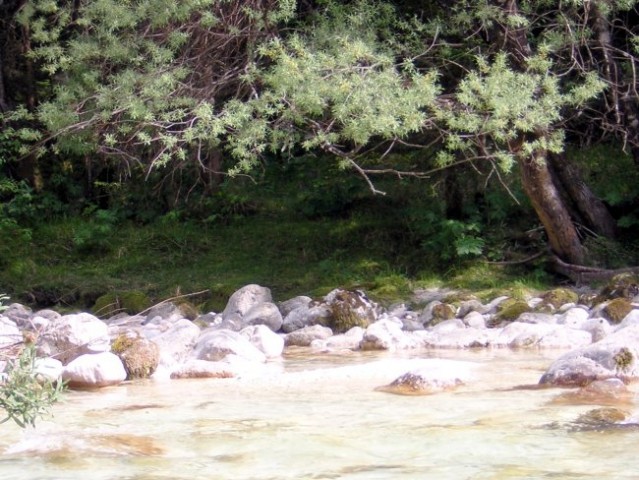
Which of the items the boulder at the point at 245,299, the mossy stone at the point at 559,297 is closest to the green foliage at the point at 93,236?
the boulder at the point at 245,299

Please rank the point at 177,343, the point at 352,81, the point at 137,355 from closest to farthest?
the point at 137,355
the point at 177,343
the point at 352,81

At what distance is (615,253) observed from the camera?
11211mm

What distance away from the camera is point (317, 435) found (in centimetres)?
514

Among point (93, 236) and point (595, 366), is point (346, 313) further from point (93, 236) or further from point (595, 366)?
point (93, 236)

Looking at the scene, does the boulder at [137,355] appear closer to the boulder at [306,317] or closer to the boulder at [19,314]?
the boulder at [306,317]

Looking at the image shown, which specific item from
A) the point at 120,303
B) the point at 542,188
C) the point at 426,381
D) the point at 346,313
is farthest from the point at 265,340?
the point at 542,188

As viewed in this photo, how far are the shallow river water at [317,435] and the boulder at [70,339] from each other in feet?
2.16

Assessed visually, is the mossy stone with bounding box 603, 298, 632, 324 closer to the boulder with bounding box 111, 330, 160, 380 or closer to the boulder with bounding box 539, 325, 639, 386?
the boulder with bounding box 539, 325, 639, 386

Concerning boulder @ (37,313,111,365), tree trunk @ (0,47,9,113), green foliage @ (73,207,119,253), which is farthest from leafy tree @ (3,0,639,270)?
tree trunk @ (0,47,9,113)

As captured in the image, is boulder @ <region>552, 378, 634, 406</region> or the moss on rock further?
the moss on rock

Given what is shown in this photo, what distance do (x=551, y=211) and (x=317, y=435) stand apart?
653 cm

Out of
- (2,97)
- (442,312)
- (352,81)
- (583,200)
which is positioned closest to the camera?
(352,81)

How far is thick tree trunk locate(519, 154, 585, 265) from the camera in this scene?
35.4ft

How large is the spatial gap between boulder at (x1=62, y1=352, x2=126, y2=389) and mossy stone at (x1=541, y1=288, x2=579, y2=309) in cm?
469
